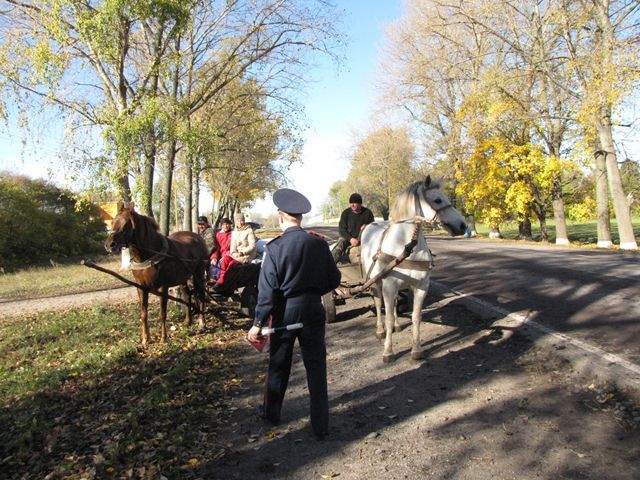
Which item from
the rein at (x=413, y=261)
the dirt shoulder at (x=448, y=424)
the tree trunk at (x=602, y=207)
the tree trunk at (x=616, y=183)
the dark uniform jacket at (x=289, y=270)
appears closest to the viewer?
the dirt shoulder at (x=448, y=424)

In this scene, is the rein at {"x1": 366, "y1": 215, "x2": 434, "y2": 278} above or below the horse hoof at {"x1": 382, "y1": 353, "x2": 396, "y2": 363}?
above

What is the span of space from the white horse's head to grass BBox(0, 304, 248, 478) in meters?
3.21

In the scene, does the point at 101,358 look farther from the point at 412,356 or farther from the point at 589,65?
the point at 589,65

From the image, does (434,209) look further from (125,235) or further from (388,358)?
(125,235)

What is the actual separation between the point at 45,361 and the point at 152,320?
2.31m

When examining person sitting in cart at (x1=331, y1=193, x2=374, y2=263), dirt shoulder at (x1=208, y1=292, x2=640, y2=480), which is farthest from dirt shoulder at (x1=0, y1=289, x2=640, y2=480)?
person sitting in cart at (x1=331, y1=193, x2=374, y2=263)

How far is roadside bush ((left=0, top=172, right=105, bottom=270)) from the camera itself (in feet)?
84.8

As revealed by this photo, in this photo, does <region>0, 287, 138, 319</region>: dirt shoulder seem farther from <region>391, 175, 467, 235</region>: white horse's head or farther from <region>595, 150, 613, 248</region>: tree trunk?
<region>595, 150, 613, 248</region>: tree trunk

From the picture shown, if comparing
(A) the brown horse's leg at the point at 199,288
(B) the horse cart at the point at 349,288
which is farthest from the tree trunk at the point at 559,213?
(A) the brown horse's leg at the point at 199,288

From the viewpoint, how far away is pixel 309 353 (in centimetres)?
418

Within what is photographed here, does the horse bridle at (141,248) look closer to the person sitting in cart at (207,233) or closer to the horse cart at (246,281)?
the horse cart at (246,281)

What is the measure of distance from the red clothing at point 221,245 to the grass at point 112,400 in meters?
1.69

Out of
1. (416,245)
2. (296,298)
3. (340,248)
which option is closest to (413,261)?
(416,245)

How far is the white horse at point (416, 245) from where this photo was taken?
5.95 metres
